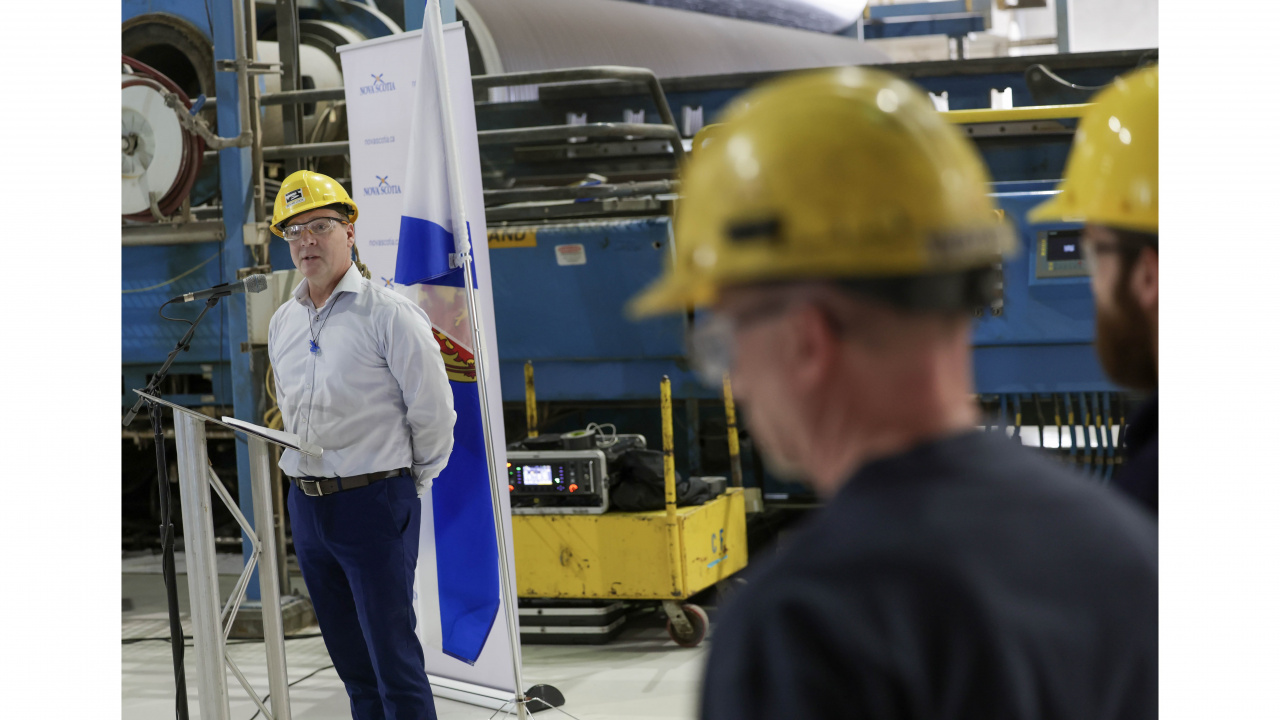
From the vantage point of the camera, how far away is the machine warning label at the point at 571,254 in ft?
17.8

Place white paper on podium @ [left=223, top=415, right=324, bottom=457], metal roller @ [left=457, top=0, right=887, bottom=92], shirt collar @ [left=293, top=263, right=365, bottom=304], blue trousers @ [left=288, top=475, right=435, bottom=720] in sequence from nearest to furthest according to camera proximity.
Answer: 1. white paper on podium @ [left=223, top=415, right=324, bottom=457]
2. blue trousers @ [left=288, top=475, right=435, bottom=720]
3. shirt collar @ [left=293, top=263, right=365, bottom=304]
4. metal roller @ [left=457, top=0, right=887, bottom=92]

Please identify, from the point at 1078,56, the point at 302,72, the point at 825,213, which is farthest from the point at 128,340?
the point at 825,213

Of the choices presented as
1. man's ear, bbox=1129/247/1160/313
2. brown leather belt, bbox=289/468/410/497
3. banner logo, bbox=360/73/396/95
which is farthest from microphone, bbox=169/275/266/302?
man's ear, bbox=1129/247/1160/313

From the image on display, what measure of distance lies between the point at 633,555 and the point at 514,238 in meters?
1.58

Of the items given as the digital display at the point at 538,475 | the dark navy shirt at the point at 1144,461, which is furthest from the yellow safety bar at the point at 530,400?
the dark navy shirt at the point at 1144,461

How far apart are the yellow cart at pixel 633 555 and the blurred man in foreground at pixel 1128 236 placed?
11.9 feet

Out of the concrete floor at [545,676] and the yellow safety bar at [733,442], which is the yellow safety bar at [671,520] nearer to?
the concrete floor at [545,676]

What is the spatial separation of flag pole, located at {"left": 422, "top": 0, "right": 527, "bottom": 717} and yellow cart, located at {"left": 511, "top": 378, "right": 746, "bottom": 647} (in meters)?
1.29

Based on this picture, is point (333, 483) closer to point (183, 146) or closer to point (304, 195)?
point (304, 195)

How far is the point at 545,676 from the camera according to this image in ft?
15.5

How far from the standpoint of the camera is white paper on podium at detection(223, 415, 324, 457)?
3041 millimetres

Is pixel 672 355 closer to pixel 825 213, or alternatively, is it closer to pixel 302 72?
pixel 302 72

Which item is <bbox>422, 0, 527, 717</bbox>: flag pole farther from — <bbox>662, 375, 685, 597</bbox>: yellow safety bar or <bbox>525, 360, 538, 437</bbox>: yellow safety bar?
<bbox>525, 360, 538, 437</bbox>: yellow safety bar

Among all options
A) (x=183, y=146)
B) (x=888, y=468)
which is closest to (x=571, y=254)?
(x=183, y=146)
